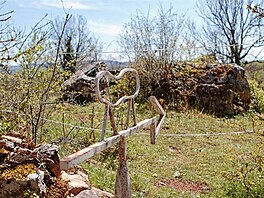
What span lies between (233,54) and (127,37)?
526cm

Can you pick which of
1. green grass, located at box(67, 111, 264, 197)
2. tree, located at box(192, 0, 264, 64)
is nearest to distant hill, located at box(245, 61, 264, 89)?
tree, located at box(192, 0, 264, 64)

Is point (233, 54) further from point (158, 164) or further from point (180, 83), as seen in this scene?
point (158, 164)

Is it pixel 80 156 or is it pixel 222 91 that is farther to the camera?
pixel 222 91

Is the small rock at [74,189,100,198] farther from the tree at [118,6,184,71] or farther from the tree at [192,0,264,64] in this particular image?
the tree at [192,0,264,64]

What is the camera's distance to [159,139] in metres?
6.94

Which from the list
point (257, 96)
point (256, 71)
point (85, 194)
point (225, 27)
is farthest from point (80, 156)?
point (225, 27)

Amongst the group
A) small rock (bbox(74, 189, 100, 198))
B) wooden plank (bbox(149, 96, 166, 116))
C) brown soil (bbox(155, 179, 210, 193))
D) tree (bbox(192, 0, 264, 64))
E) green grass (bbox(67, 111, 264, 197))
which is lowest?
brown soil (bbox(155, 179, 210, 193))

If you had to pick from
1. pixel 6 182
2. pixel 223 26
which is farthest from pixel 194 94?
pixel 6 182

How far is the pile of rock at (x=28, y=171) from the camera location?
7.62ft

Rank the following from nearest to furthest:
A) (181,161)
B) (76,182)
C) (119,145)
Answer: (119,145)
(76,182)
(181,161)

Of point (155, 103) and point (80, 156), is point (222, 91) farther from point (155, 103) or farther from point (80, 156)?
point (80, 156)

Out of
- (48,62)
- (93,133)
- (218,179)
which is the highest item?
(48,62)

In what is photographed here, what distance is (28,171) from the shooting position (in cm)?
237

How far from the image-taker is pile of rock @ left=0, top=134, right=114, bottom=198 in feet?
7.62
